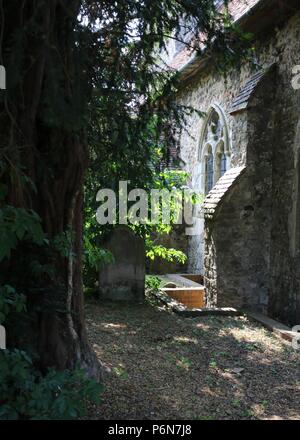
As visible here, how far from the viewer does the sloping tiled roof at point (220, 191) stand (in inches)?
303

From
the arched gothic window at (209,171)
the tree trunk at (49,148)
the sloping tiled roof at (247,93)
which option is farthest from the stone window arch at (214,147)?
the tree trunk at (49,148)

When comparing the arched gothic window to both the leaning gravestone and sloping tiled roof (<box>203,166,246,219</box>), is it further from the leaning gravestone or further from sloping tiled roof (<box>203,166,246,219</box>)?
the leaning gravestone

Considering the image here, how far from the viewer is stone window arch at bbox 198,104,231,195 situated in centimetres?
1070

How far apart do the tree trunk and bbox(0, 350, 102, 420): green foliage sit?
0.73m

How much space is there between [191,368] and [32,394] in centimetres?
243

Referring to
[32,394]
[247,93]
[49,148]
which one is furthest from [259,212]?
[32,394]

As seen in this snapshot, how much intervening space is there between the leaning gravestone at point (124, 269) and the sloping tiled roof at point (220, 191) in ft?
4.07

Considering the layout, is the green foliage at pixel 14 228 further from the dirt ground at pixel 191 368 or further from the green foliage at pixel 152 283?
the green foliage at pixel 152 283

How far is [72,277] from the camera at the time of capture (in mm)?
3822

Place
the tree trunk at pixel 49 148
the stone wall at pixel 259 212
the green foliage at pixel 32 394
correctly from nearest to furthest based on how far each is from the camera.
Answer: the green foliage at pixel 32 394, the tree trunk at pixel 49 148, the stone wall at pixel 259 212

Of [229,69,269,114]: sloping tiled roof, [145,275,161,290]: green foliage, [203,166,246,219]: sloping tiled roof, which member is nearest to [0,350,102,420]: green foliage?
[203,166,246,219]: sloping tiled roof

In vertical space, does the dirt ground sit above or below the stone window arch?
below

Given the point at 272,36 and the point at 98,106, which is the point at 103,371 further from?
the point at 272,36
